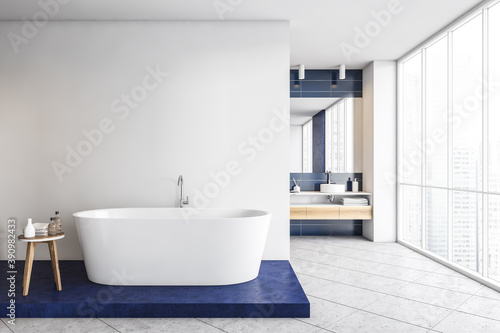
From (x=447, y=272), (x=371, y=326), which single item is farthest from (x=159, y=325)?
(x=447, y=272)

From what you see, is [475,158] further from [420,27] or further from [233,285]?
[233,285]

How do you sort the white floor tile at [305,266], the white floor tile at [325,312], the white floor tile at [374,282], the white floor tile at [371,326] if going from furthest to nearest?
the white floor tile at [305,266]
the white floor tile at [374,282]
the white floor tile at [325,312]
the white floor tile at [371,326]

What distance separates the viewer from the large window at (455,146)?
368 cm

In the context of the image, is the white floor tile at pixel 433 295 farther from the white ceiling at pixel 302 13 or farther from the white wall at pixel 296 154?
the white wall at pixel 296 154

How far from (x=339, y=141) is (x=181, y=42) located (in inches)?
126

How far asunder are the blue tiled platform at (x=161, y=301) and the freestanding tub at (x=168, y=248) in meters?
0.10

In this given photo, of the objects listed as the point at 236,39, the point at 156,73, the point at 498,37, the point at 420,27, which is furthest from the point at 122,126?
the point at 498,37

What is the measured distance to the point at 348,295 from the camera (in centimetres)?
337

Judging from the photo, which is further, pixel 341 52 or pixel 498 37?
pixel 341 52

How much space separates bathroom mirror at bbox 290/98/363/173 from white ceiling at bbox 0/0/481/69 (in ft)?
5.18

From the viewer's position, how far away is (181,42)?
4379 millimetres

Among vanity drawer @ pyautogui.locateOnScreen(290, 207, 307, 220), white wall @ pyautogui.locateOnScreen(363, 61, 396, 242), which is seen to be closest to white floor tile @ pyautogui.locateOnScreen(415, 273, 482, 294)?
white wall @ pyautogui.locateOnScreen(363, 61, 396, 242)

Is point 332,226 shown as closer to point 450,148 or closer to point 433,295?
point 450,148

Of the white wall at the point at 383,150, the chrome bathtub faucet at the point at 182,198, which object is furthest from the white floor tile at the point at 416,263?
the chrome bathtub faucet at the point at 182,198
